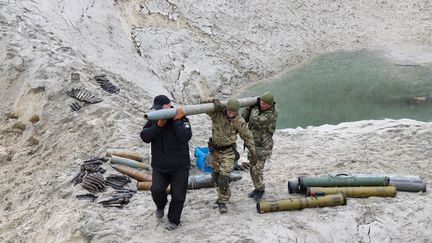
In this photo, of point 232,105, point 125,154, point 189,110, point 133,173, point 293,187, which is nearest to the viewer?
point 189,110

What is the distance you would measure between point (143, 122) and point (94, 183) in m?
3.82

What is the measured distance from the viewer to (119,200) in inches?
346

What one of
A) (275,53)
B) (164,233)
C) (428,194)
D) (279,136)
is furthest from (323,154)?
(275,53)

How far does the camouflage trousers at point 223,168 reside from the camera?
26.9ft

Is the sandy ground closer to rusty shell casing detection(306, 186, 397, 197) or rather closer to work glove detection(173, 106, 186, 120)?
rusty shell casing detection(306, 186, 397, 197)

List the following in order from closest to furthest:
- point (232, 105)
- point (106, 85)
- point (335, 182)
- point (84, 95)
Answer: point (232, 105) → point (335, 182) → point (84, 95) → point (106, 85)

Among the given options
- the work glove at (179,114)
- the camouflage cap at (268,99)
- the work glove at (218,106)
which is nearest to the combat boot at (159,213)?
the work glove at (179,114)

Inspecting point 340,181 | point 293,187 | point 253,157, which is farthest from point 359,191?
point 253,157

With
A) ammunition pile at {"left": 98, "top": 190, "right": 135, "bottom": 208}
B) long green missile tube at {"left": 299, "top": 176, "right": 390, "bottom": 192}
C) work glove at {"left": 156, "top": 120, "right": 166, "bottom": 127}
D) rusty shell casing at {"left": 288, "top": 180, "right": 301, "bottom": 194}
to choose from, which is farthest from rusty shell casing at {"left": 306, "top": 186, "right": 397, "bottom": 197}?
ammunition pile at {"left": 98, "top": 190, "right": 135, "bottom": 208}

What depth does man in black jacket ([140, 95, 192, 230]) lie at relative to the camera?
7324 mm

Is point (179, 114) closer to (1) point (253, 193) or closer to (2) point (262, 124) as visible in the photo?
(2) point (262, 124)

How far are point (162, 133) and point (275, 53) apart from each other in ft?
74.8

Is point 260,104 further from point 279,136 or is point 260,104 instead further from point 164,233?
point 279,136

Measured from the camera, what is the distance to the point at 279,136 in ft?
49.8
